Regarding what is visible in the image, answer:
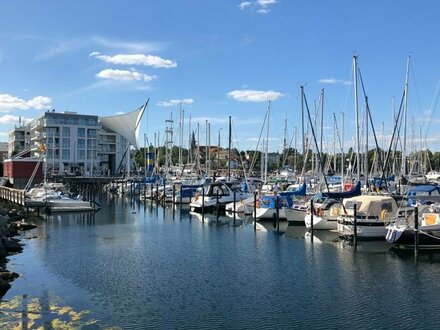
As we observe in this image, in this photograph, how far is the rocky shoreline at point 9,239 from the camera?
2348 centimetres

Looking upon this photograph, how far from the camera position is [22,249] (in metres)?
32.6

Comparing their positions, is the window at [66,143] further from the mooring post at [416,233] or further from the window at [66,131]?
the mooring post at [416,233]

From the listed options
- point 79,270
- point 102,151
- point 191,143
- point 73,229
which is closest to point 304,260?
point 79,270

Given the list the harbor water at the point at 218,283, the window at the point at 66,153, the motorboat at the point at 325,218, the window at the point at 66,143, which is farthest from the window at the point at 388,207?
the window at the point at 66,143

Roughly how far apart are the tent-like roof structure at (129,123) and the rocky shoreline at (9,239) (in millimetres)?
80966

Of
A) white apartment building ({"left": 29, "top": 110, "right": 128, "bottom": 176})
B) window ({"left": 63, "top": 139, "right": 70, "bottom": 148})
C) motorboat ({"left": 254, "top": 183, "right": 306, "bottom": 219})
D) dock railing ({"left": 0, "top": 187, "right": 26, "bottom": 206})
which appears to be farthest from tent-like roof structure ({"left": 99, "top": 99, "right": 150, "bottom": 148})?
motorboat ({"left": 254, "top": 183, "right": 306, "bottom": 219})

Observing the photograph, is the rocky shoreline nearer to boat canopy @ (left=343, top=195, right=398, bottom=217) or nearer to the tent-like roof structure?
boat canopy @ (left=343, top=195, right=398, bottom=217)

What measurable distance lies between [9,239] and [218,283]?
1790 centimetres

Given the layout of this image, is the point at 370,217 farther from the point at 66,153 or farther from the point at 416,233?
the point at 66,153

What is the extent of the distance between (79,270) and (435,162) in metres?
122

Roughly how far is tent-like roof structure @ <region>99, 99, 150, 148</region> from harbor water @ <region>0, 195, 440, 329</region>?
3782 inches

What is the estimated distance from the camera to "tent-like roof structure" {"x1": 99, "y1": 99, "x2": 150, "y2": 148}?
13350cm

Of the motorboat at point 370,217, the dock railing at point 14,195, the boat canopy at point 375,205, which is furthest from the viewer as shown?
the dock railing at point 14,195

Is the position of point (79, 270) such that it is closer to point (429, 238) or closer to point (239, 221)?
point (429, 238)
